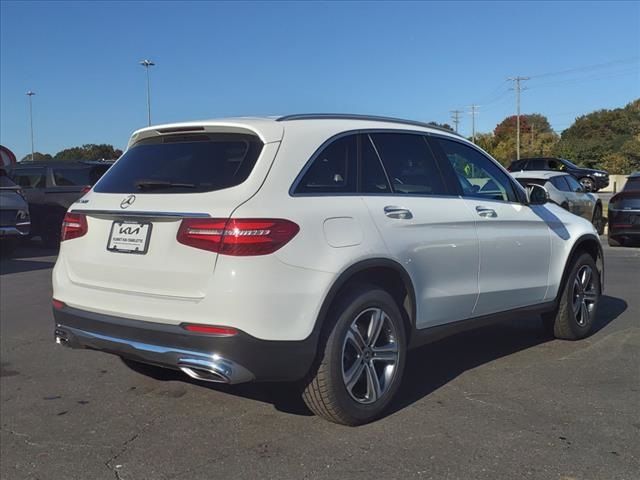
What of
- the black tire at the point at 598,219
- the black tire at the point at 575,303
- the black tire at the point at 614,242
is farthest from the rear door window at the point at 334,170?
the black tire at the point at 598,219

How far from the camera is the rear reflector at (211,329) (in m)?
3.35

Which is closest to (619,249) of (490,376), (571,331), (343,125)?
(571,331)

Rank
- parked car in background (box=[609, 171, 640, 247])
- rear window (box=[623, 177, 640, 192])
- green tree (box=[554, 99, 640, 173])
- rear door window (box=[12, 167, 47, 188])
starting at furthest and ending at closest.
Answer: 1. green tree (box=[554, 99, 640, 173])
2. rear door window (box=[12, 167, 47, 188])
3. rear window (box=[623, 177, 640, 192])
4. parked car in background (box=[609, 171, 640, 247])

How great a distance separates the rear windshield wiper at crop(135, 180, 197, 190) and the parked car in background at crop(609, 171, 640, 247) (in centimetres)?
1074

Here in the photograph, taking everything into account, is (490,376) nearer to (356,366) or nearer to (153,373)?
(356,366)

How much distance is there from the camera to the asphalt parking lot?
3.43 metres

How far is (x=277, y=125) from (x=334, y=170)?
0.43 meters

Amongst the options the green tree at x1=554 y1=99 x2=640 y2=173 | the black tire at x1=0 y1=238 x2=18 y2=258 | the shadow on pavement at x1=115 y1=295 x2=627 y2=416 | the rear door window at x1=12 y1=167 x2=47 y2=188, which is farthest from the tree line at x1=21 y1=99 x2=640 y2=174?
the shadow on pavement at x1=115 y1=295 x2=627 y2=416

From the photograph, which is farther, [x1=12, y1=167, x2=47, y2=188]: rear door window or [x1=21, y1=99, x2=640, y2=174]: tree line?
[x1=21, y1=99, x2=640, y2=174]: tree line

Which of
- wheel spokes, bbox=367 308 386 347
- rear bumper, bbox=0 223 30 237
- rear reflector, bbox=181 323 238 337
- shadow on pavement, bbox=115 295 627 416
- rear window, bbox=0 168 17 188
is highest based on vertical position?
rear window, bbox=0 168 17 188

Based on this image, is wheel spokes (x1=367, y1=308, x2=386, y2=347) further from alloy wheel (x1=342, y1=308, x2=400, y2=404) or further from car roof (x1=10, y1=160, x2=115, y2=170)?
car roof (x1=10, y1=160, x2=115, y2=170)

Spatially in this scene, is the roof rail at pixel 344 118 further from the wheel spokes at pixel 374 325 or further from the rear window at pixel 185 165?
the wheel spokes at pixel 374 325

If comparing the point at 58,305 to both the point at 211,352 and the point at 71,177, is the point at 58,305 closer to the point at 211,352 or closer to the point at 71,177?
the point at 211,352

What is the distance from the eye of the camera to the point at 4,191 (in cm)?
1219
